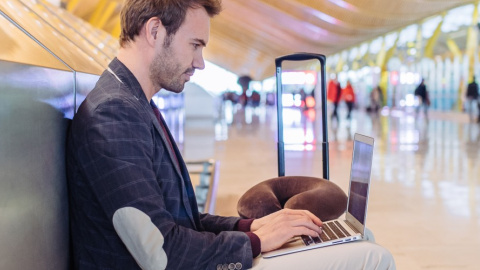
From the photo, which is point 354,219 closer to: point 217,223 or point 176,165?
point 217,223

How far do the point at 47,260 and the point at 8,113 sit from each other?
566 millimetres

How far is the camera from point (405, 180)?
339 inches

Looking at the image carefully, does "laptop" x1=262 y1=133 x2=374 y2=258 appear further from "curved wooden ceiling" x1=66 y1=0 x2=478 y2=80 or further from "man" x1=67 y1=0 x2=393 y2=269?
"curved wooden ceiling" x1=66 y1=0 x2=478 y2=80

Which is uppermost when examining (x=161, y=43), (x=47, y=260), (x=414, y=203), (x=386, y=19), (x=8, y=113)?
(x=386, y=19)

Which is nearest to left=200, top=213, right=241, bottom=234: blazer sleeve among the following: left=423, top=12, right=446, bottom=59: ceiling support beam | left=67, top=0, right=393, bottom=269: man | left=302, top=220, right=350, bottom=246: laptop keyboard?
left=67, top=0, right=393, bottom=269: man

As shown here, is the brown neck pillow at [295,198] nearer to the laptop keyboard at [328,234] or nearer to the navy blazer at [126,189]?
the laptop keyboard at [328,234]

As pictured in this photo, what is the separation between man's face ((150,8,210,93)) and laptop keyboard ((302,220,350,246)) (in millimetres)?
729

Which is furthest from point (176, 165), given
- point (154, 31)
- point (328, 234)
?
point (328, 234)

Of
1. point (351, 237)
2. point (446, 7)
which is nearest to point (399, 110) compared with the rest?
point (446, 7)

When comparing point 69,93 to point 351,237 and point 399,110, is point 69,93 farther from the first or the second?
point 399,110

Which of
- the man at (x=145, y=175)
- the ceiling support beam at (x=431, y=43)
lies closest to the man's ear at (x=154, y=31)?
the man at (x=145, y=175)

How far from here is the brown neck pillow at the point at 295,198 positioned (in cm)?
361

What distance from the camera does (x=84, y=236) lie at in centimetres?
209

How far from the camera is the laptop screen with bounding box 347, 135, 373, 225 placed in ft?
7.85
